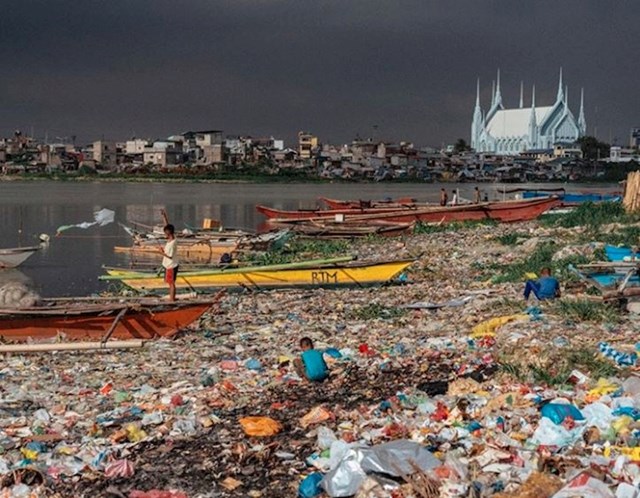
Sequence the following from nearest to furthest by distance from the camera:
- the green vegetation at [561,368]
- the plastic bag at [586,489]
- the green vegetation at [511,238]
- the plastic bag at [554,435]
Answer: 1. the plastic bag at [586,489]
2. the plastic bag at [554,435]
3. the green vegetation at [561,368]
4. the green vegetation at [511,238]

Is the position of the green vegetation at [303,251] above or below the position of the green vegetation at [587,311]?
below

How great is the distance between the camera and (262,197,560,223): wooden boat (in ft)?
102

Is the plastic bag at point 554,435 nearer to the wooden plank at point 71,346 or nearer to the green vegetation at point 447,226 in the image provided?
the wooden plank at point 71,346

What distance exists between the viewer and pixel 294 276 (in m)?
16.5

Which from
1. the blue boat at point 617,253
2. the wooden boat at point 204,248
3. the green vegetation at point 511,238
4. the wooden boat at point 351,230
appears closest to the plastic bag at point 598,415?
the blue boat at point 617,253

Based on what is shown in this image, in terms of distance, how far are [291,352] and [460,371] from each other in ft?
8.95

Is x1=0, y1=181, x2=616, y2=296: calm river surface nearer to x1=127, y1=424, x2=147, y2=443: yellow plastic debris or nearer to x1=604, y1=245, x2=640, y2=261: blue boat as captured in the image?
x1=604, y1=245, x2=640, y2=261: blue boat

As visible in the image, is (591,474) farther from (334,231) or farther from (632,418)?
(334,231)

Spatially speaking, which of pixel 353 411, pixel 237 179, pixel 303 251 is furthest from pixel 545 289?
pixel 237 179

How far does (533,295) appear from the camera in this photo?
12.4 m

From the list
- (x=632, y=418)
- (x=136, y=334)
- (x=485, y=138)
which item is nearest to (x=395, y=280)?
(x=136, y=334)

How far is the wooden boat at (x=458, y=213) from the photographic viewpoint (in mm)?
31031

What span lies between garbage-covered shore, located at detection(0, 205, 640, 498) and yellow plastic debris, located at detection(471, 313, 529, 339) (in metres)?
0.04

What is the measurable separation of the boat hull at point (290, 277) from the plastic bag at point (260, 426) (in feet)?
30.2
